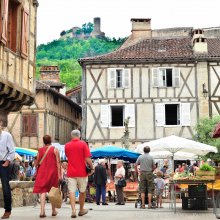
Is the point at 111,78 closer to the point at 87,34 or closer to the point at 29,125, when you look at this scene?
the point at 29,125

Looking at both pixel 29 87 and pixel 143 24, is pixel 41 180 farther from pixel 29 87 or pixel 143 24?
pixel 143 24

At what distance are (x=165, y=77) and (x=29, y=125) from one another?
9.05 meters

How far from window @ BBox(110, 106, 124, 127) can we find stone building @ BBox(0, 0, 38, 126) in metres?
15.3

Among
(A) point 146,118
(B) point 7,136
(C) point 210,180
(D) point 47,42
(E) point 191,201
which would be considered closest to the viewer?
(B) point 7,136

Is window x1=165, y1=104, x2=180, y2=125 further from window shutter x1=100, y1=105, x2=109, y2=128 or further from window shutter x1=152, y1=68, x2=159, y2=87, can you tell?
window shutter x1=100, y1=105, x2=109, y2=128

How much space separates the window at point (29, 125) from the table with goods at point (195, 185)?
21777mm

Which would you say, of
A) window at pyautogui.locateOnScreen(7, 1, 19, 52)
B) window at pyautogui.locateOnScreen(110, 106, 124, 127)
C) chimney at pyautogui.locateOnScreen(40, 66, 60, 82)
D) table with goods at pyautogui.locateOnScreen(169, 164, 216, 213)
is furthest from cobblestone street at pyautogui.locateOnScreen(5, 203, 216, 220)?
chimney at pyautogui.locateOnScreen(40, 66, 60, 82)

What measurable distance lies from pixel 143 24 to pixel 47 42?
97.1m

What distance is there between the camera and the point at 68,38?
501ft

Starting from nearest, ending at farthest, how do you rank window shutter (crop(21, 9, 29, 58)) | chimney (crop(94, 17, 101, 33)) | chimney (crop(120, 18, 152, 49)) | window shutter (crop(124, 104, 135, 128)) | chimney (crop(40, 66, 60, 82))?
A: 1. window shutter (crop(21, 9, 29, 58))
2. window shutter (crop(124, 104, 135, 128))
3. chimney (crop(120, 18, 152, 49))
4. chimney (crop(40, 66, 60, 82))
5. chimney (crop(94, 17, 101, 33))

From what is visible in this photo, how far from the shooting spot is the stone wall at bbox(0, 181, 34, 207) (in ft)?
45.4

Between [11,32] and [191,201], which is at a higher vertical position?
[11,32]

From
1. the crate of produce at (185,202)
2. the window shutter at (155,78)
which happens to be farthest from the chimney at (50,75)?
the crate of produce at (185,202)

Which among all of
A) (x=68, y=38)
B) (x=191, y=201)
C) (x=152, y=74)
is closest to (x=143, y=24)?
(x=152, y=74)
